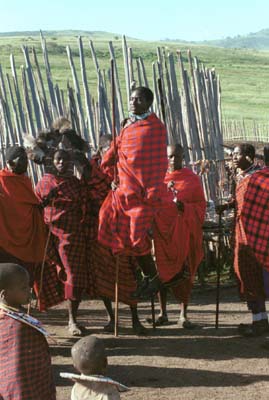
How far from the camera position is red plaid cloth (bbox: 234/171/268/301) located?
7742 millimetres

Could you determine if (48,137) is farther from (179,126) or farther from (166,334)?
(179,126)

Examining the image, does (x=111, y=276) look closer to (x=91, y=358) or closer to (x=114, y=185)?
(x=114, y=185)

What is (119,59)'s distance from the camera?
183ft

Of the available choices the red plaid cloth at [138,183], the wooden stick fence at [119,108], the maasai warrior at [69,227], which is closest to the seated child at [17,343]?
the red plaid cloth at [138,183]

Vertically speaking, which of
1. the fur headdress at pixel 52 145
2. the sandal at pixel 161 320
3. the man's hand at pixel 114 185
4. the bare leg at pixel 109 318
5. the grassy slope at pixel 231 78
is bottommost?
the grassy slope at pixel 231 78

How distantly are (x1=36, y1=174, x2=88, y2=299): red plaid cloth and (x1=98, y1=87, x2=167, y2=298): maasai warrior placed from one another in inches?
21.4

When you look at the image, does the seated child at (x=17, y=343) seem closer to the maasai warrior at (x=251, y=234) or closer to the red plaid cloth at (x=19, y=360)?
the red plaid cloth at (x=19, y=360)

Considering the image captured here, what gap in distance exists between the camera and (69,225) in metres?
8.35

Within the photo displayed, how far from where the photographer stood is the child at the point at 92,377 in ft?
14.5

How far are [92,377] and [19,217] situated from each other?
380cm

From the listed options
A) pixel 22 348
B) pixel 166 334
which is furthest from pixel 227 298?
pixel 22 348

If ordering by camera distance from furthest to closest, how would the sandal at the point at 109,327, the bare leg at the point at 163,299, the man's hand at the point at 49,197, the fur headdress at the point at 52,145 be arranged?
the bare leg at the point at 163,299
the sandal at the point at 109,327
the fur headdress at the point at 52,145
the man's hand at the point at 49,197

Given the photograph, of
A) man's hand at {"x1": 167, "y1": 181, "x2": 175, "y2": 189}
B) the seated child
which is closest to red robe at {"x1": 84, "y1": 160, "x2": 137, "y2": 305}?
man's hand at {"x1": 167, "y1": 181, "x2": 175, "y2": 189}

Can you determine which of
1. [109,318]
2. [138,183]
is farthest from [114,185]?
[109,318]
